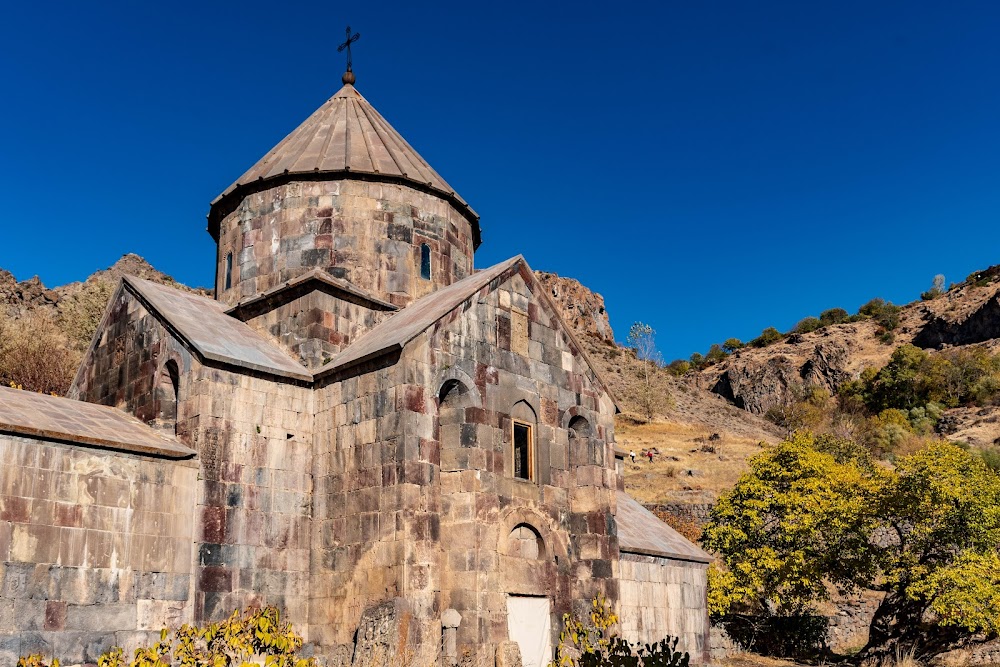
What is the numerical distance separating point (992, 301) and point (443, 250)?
193 feet

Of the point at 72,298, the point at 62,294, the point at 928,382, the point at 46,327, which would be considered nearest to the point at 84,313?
the point at 46,327

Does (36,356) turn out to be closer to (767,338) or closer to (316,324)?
(316,324)

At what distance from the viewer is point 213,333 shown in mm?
12492

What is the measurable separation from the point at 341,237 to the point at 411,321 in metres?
3.06

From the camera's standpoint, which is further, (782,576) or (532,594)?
(782,576)

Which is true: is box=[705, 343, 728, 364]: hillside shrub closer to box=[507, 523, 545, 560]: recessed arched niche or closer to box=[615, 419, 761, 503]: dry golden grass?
box=[615, 419, 761, 503]: dry golden grass

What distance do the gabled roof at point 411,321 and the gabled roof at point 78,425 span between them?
2398 millimetres

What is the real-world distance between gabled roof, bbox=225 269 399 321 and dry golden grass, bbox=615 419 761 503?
19.9 m

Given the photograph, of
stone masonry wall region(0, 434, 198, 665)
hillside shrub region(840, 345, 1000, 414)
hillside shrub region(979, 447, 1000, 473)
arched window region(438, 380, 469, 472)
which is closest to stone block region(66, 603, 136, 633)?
stone masonry wall region(0, 434, 198, 665)

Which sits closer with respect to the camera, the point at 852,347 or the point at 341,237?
the point at 341,237

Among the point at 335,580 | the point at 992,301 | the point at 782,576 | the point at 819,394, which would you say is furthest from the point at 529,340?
the point at 992,301

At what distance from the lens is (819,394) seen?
203ft

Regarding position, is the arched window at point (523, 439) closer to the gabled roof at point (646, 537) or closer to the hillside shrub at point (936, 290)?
the gabled roof at point (646, 537)

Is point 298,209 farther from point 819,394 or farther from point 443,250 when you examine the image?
point 819,394
